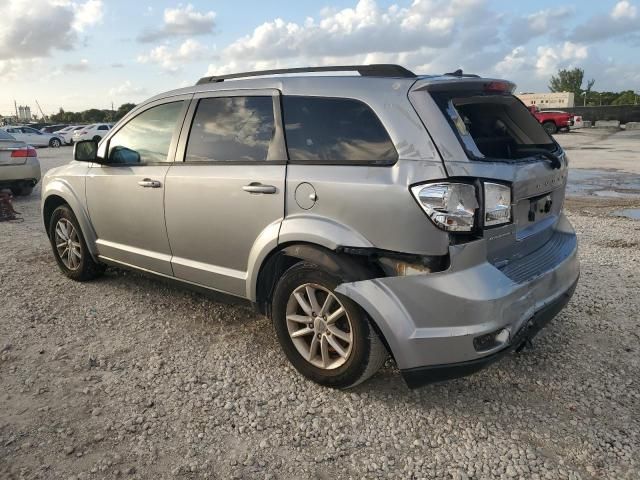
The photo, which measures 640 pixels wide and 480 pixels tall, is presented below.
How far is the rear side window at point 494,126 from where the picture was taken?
2.77 meters

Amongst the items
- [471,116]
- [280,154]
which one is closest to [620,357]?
[471,116]

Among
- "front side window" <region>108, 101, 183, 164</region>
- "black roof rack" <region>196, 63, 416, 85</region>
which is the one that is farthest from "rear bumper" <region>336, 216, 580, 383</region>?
"front side window" <region>108, 101, 183, 164</region>

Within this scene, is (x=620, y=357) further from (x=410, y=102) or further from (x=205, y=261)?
(x=205, y=261)

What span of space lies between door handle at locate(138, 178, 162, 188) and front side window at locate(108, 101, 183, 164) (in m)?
0.17

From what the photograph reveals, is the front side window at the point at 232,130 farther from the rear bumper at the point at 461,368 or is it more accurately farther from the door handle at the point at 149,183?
the rear bumper at the point at 461,368

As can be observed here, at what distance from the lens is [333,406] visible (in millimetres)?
Answer: 3018

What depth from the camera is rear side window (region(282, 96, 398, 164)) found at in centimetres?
285

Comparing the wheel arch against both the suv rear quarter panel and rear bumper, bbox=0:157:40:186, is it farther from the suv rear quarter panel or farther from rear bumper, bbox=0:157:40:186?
rear bumper, bbox=0:157:40:186

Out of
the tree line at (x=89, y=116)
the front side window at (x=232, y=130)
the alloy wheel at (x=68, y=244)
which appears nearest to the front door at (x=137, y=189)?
the front side window at (x=232, y=130)

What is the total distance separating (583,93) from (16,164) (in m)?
85.3

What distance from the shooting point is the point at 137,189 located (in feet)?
13.5

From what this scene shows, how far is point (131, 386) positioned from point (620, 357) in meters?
3.13

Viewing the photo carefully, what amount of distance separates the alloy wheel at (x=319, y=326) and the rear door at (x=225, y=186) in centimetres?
43

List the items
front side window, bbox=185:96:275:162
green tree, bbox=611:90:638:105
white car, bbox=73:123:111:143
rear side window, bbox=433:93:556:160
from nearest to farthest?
rear side window, bbox=433:93:556:160 < front side window, bbox=185:96:275:162 < white car, bbox=73:123:111:143 < green tree, bbox=611:90:638:105
